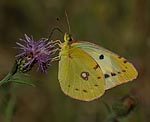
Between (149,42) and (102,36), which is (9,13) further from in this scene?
(149,42)

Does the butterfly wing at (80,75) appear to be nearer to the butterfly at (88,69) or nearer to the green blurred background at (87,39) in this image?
the butterfly at (88,69)

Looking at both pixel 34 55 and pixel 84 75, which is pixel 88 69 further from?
pixel 34 55

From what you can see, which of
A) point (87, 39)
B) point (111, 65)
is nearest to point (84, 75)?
point (111, 65)

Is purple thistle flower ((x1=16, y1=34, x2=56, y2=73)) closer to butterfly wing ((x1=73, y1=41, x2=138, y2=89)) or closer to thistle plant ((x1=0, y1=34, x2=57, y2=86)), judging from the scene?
thistle plant ((x1=0, y1=34, x2=57, y2=86))

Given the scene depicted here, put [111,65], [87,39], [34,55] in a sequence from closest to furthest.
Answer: [34,55], [111,65], [87,39]

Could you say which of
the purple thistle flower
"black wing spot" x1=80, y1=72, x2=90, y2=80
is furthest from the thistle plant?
"black wing spot" x1=80, y1=72, x2=90, y2=80

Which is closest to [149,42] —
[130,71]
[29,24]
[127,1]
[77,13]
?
[127,1]

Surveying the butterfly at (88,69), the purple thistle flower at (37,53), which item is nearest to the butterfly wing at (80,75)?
the butterfly at (88,69)
